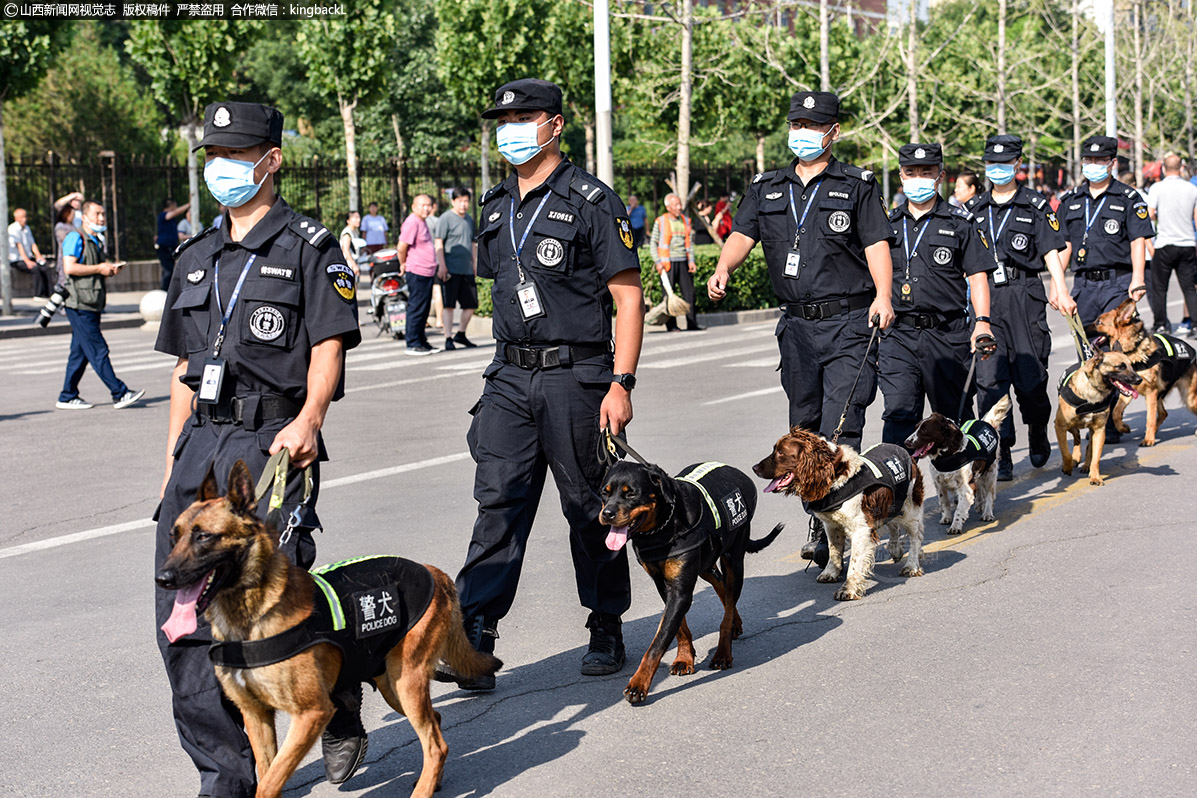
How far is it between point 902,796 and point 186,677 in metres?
2.09

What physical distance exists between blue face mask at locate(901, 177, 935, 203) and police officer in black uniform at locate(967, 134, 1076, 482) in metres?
1.33

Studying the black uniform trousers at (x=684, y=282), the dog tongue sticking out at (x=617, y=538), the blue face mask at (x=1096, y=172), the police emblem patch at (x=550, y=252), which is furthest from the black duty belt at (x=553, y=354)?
the black uniform trousers at (x=684, y=282)

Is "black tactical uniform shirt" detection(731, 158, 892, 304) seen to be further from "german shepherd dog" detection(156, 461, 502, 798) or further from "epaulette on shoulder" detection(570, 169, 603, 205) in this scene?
"german shepherd dog" detection(156, 461, 502, 798)

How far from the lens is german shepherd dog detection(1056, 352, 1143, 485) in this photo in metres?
8.49

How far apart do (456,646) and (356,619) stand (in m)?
0.44

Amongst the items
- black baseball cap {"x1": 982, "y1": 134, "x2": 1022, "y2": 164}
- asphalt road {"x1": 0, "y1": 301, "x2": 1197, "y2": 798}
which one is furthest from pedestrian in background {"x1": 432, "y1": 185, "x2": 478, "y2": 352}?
black baseball cap {"x1": 982, "y1": 134, "x2": 1022, "y2": 164}

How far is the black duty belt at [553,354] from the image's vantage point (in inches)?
194

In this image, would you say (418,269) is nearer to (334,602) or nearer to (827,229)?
(827,229)

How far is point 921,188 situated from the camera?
777cm

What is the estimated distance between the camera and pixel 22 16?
858 inches

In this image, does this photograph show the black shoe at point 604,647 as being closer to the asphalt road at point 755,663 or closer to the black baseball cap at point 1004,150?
the asphalt road at point 755,663

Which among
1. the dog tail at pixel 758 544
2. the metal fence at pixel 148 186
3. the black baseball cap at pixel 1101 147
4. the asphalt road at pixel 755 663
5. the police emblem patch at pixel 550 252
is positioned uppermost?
the metal fence at pixel 148 186

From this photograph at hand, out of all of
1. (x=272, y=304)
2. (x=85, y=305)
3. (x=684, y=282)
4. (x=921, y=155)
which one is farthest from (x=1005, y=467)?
(x=684, y=282)

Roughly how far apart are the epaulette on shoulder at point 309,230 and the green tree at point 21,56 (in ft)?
66.5
